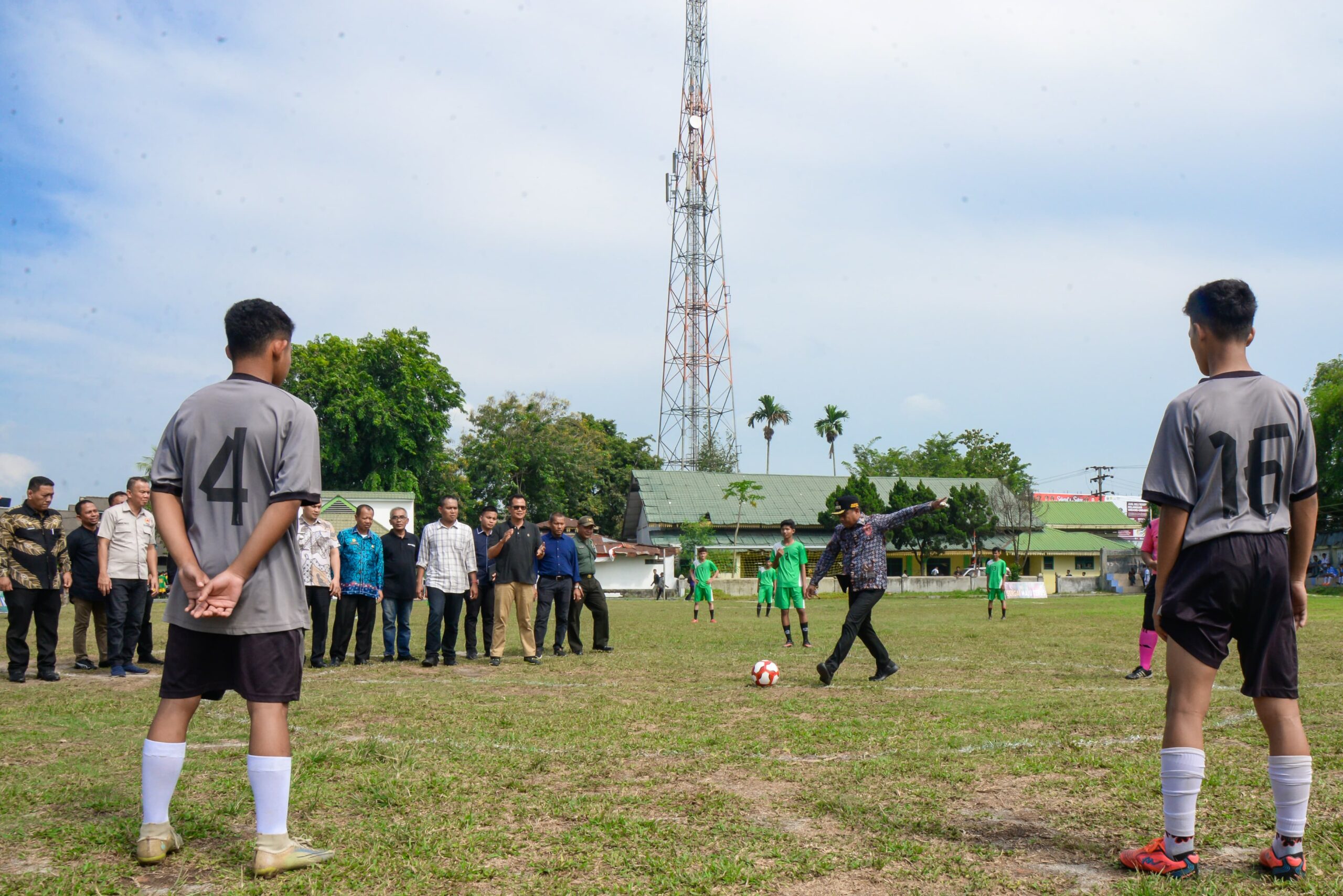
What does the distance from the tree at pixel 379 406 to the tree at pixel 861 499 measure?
77.9ft

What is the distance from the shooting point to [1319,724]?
6.88m

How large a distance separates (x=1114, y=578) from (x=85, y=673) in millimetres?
54228

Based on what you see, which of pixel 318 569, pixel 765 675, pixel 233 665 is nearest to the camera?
pixel 233 665

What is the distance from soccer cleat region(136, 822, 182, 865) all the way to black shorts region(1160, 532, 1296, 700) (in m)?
3.94

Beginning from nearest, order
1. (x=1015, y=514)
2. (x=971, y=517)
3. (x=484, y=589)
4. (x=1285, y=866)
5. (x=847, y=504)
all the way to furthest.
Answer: (x=1285, y=866)
(x=847, y=504)
(x=484, y=589)
(x=971, y=517)
(x=1015, y=514)

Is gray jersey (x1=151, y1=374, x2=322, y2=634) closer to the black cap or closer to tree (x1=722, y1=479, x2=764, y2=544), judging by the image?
the black cap

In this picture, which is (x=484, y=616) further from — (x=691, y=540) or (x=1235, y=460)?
(x=691, y=540)

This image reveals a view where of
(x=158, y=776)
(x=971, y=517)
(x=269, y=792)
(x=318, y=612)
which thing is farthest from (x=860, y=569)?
(x=971, y=517)

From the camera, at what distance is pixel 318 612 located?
11.8 meters

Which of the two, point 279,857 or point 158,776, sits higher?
point 158,776

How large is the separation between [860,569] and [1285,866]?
6.24 meters

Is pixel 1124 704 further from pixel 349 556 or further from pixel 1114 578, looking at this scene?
pixel 1114 578

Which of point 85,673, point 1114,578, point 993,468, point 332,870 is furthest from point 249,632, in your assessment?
point 993,468

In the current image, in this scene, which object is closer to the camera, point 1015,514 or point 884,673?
point 884,673
